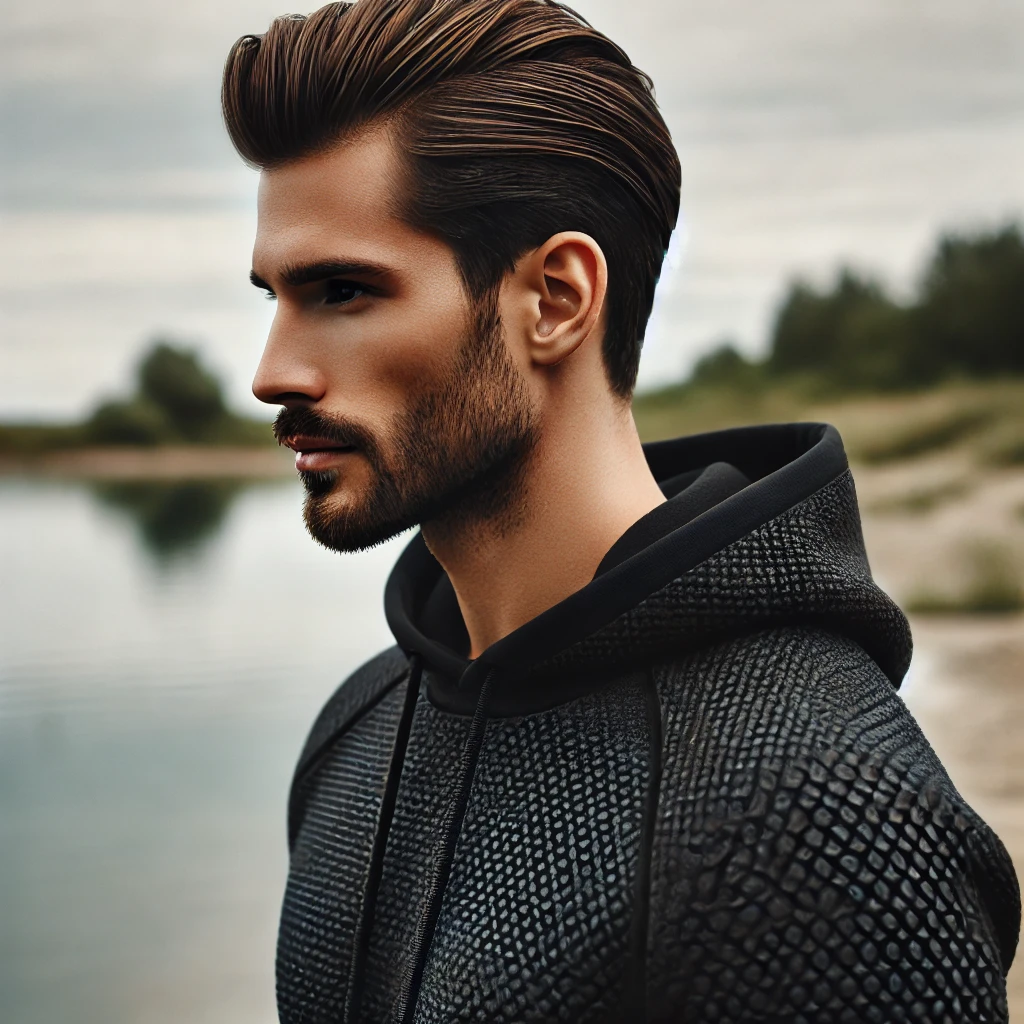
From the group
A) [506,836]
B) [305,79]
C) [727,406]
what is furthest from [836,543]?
[727,406]

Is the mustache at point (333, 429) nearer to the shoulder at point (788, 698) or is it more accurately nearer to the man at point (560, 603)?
the man at point (560, 603)

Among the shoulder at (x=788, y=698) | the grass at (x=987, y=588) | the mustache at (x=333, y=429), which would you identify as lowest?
the grass at (x=987, y=588)

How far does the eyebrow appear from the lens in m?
1.05

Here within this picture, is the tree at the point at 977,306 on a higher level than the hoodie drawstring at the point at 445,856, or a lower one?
higher

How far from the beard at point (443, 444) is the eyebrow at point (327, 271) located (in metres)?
0.09

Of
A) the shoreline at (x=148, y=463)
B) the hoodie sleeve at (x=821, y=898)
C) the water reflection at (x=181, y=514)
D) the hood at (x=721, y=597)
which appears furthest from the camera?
the water reflection at (x=181, y=514)

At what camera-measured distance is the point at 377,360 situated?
105 cm

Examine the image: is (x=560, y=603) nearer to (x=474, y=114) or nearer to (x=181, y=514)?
(x=474, y=114)

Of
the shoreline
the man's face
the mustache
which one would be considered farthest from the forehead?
the shoreline

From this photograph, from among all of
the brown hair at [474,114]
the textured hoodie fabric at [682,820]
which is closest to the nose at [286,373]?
the brown hair at [474,114]

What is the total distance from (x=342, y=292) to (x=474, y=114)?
19cm

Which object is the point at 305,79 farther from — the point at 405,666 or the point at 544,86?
the point at 405,666

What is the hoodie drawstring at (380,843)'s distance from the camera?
1122mm

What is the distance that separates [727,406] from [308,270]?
422 centimetres
